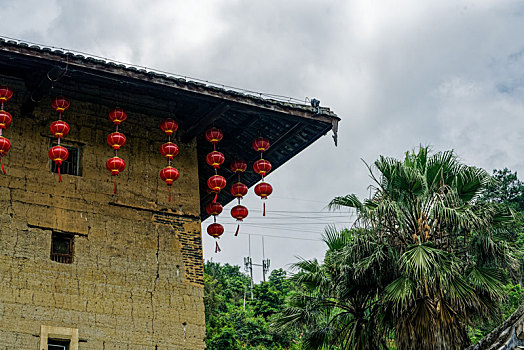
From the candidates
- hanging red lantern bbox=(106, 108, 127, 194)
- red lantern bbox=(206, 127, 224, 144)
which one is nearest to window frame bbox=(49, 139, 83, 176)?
hanging red lantern bbox=(106, 108, 127, 194)

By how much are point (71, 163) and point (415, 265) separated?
637 cm

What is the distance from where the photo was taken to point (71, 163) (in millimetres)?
14125

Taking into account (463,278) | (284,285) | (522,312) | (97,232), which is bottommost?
(522,312)

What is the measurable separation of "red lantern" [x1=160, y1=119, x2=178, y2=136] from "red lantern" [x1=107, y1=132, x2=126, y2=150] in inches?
39.4

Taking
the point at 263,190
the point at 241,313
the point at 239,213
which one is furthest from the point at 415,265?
the point at 241,313

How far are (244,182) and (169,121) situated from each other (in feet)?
11.0

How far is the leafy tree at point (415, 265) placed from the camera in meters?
13.2

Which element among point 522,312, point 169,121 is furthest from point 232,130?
point 522,312

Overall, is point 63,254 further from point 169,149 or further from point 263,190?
point 263,190

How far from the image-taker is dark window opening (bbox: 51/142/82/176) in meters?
14.0

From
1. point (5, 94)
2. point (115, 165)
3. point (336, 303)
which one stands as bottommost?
point (336, 303)

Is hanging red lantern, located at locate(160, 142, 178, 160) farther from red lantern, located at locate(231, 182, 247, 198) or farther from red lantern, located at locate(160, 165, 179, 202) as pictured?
red lantern, located at locate(231, 182, 247, 198)

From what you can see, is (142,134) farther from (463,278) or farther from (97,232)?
(463,278)

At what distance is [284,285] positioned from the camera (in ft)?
131
